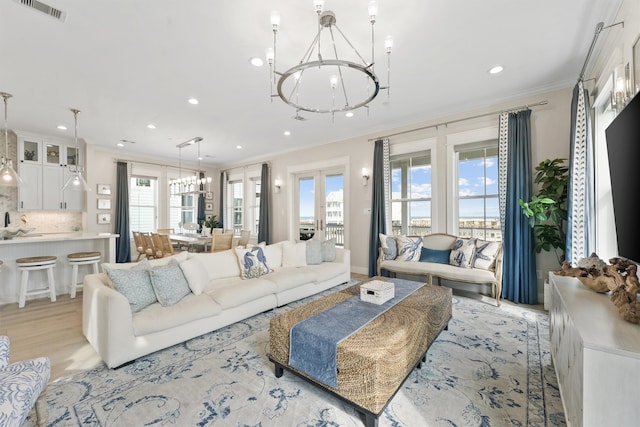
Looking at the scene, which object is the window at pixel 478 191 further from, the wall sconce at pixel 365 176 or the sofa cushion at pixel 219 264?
the sofa cushion at pixel 219 264

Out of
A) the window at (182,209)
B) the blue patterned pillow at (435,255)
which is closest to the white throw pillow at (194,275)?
the blue patterned pillow at (435,255)

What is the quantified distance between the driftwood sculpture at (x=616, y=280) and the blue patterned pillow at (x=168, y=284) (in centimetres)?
323

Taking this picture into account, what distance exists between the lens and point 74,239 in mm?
4105

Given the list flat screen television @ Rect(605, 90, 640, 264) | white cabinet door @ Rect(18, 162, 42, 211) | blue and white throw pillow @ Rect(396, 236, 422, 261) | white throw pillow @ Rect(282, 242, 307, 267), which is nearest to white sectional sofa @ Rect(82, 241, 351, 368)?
white throw pillow @ Rect(282, 242, 307, 267)

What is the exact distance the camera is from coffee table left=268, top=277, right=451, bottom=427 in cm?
163

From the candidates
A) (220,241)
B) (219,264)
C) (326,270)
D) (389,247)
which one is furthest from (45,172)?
(389,247)

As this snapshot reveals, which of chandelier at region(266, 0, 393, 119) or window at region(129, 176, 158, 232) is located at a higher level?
chandelier at region(266, 0, 393, 119)

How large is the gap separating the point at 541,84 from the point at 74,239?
6909mm

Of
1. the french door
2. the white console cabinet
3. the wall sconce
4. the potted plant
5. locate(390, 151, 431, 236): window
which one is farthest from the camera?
the potted plant

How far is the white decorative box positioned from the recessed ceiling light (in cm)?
262

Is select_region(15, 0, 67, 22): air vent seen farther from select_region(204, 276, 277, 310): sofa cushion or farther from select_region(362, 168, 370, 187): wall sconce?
select_region(362, 168, 370, 187): wall sconce

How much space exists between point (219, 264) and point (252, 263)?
0.42 m

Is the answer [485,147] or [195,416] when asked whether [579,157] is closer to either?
[485,147]

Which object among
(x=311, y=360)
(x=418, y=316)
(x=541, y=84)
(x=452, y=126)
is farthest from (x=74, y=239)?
(x=541, y=84)
